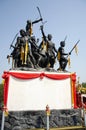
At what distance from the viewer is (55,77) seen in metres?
10.6

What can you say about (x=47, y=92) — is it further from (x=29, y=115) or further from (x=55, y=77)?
(x=29, y=115)

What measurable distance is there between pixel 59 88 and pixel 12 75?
262 cm

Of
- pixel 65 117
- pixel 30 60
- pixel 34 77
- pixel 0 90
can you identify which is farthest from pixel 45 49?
pixel 0 90

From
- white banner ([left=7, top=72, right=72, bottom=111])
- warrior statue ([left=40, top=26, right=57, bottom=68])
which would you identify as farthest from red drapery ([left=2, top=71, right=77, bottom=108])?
warrior statue ([left=40, top=26, right=57, bottom=68])

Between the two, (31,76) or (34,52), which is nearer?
(31,76)

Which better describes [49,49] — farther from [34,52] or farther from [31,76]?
[31,76]

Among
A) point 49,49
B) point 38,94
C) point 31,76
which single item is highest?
point 49,49

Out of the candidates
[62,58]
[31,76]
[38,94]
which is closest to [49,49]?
[62,58]

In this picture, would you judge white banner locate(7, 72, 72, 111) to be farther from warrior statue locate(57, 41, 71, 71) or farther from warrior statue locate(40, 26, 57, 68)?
warrior statue locate(40, 26, 57, 68)

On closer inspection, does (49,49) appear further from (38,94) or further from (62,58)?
(38,94)

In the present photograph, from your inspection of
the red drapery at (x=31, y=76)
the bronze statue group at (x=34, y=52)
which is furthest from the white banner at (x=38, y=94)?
the bronze statue group at (x=34, y=52)

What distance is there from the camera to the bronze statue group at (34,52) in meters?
10.5

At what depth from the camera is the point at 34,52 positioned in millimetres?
11039

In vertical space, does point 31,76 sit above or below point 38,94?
above
